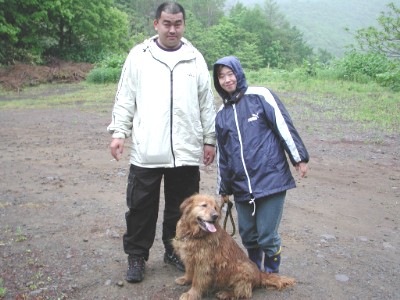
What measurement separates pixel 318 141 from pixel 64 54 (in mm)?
22403

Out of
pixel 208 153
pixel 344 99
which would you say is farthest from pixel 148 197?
pixel 344 99

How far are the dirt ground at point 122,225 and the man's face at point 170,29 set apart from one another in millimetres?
1969

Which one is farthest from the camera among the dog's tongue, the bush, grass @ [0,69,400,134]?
the bush

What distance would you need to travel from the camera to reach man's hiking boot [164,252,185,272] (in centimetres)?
370

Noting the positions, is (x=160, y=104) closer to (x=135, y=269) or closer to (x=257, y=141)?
(x=257, y=141)

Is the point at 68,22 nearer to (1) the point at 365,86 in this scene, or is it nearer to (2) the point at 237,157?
Result: (1) the point at 365,86

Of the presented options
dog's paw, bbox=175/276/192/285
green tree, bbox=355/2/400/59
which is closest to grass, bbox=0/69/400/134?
green tree, bbox=355/2/400/59

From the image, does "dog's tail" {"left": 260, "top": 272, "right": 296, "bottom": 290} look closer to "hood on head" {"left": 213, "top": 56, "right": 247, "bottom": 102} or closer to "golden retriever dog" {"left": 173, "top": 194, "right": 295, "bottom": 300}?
"golden retriever dog" {"left": 173, "top": 194, "right": 295, "bottom": 300}

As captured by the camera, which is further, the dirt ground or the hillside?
the hillside

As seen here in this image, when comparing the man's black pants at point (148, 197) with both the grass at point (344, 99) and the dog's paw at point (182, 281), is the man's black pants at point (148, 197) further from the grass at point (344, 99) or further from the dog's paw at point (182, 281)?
the grass at point (344, 99)

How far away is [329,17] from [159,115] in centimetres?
15065

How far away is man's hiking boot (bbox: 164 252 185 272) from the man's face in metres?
1.85

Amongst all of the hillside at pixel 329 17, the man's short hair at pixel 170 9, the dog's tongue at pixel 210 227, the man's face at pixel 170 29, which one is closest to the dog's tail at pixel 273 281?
the dog's tongue at pixel 210 227

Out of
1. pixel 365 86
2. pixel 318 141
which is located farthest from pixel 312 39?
pixel 318 141
